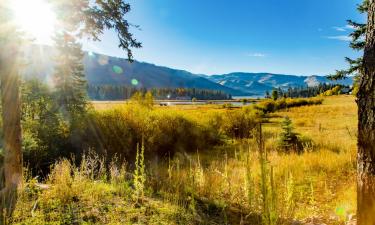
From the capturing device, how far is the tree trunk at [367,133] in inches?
142

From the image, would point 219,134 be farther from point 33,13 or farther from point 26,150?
point 33,13

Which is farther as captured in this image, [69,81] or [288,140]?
[69,81]

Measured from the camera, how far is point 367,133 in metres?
3.64

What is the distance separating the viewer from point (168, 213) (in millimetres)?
4961

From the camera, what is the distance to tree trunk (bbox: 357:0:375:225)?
3613 millimetres

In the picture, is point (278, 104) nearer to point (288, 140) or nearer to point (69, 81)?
point (69, 81)

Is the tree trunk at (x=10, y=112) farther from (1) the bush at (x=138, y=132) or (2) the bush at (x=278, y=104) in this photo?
(2) the bush at (x=278, y=104)

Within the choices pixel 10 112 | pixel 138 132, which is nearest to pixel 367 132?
pixel 10 112

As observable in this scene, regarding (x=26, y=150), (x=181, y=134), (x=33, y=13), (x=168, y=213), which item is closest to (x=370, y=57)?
(x=168, y=213)

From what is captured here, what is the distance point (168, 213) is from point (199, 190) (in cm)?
192

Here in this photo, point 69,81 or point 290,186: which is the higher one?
point 69,81

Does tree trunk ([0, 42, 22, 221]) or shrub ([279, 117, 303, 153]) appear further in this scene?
shrub ([279, 117, 303, 153])

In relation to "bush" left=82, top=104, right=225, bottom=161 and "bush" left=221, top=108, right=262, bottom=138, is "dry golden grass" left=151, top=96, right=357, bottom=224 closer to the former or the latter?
"bush" left=82, top=104, right=225, bottom=161

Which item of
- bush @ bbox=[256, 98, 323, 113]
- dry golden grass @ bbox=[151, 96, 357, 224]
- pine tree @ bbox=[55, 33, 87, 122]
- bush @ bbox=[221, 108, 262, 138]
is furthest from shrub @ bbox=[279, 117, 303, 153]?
bush @ bbox=[256, 98, 323, 113]
